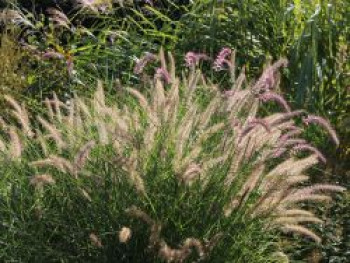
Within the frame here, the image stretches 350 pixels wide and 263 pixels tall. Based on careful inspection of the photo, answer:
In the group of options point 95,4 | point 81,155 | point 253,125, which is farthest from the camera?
point 95,4

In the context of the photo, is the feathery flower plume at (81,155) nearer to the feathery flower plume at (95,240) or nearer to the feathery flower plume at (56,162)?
the feathery flower plume at (56,162)

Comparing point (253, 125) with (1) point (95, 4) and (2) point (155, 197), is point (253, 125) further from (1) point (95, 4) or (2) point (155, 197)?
(1) point (95, 4)

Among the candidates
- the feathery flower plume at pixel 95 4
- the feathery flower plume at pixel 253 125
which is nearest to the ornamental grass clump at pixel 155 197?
the feathery flower plume at pixel 253 125

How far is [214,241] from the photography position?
3.92m

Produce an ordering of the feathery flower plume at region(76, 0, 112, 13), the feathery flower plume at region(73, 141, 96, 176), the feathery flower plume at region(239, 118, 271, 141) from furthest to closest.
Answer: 1. the feathery flower plume at region(76, 0, 112, 13)
2. the feathery flower plume at region(239, 118, 271, 141)
3. the feathery flower plume at region(73, 141, 96, 176)

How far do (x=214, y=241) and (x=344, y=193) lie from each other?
1746mm

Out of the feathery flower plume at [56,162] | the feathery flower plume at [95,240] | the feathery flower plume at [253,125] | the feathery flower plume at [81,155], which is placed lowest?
the feathery flower plume at [95,240]

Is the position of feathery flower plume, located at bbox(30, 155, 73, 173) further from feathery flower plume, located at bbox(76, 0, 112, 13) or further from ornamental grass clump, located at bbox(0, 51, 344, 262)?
feathery flower plume, located at bbox(76, 0, 112, 13)

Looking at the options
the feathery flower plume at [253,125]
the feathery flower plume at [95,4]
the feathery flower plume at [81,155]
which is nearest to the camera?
the feathery flower plume at [81,155]

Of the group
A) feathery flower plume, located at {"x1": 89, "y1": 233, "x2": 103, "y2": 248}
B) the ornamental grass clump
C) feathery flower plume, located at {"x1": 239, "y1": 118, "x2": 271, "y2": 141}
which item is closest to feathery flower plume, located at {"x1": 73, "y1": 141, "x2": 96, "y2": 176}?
the ornamental grass clump

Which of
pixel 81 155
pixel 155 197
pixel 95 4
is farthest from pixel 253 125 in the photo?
pixel 95 4

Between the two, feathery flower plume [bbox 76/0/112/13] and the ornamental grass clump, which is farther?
feathery flower plume [bbox 76/0/112/13]

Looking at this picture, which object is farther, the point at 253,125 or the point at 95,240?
the point at 253,125

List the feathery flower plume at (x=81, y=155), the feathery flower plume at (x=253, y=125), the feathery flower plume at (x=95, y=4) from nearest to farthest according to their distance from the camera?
the feathery flower plume at (x=81, y=155) < the feathery flower plume at (x=253, y=125) < the feathery flower plume at (x=95, y=4)
